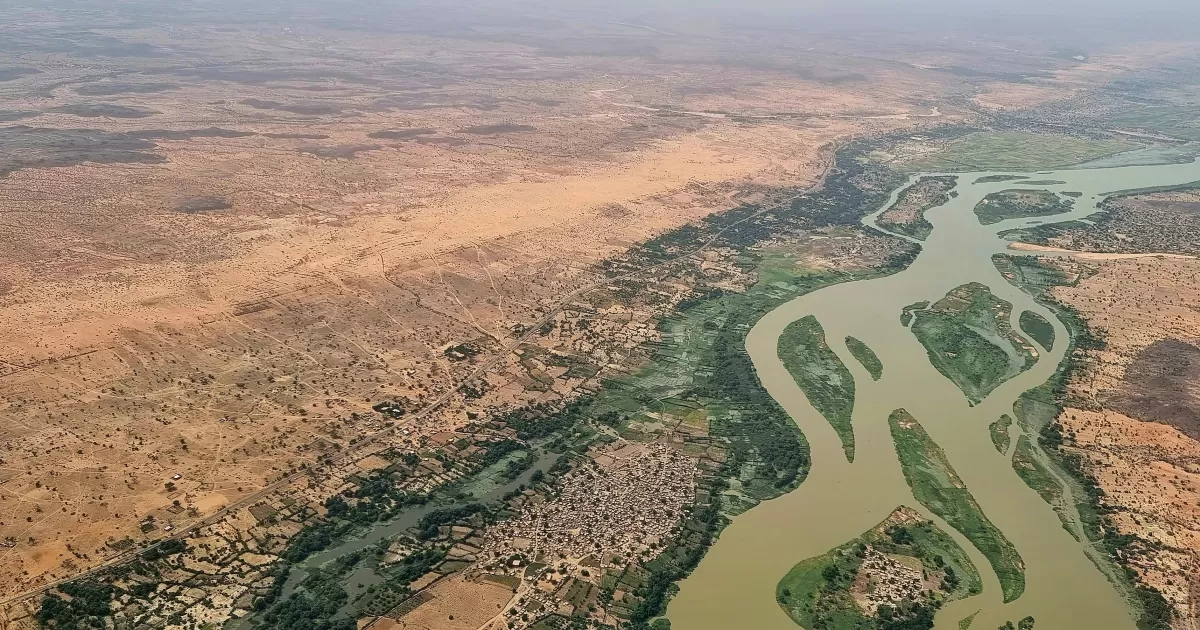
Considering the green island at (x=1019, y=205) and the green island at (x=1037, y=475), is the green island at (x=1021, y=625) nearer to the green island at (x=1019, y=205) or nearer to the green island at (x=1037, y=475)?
the green island at (x=1037, y=475)

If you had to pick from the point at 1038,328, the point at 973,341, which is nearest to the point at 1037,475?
the point at 973,341

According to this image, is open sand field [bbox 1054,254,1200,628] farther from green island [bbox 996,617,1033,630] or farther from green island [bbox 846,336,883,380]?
green island [bbox 846,336,883,380]

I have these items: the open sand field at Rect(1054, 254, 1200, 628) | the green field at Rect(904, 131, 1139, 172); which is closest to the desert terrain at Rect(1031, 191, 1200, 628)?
the open sand field at Rect(1054, 254, 1200, 628)

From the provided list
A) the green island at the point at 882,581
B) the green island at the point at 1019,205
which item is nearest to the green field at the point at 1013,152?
Answer: the green island at the point at 1019,205

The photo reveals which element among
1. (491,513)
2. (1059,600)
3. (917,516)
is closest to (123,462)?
(491,513)

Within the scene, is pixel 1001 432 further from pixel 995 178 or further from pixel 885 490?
pixel 995 178

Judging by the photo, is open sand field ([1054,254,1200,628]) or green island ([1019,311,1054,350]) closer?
open sand field ([1054,254,1200,628])

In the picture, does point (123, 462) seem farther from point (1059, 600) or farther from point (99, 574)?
point (1059, 600)

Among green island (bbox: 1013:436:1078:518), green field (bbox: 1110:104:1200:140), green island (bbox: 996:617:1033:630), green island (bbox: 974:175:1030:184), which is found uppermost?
green field (bbox: 1110:104:1200:140)
